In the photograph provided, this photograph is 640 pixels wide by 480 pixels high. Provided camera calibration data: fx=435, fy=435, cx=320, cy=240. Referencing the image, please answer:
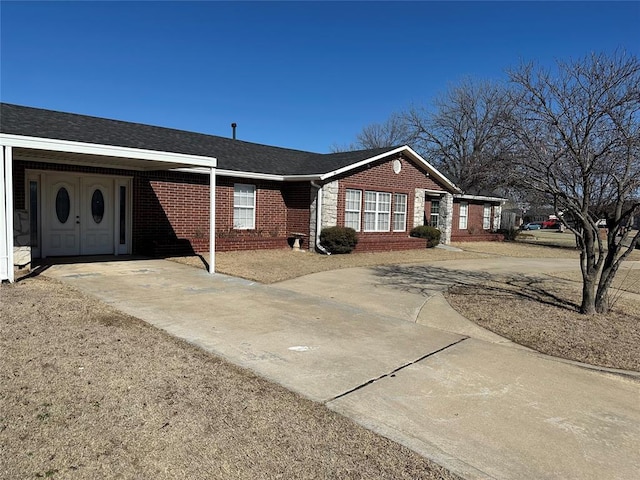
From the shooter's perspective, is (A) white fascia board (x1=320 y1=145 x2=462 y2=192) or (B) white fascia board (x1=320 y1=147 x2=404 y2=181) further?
(A) white fascia board (x1=320 y1=145 x2=462 y2=192)

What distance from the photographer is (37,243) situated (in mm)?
11586

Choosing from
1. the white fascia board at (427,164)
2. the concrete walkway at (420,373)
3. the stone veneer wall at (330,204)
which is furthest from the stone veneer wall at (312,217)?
the concrete walkway at (420,373)

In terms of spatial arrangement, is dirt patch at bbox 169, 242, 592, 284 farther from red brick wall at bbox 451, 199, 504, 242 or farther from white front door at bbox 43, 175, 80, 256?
→ red brick wall at bbox 451, 199, 504, 242

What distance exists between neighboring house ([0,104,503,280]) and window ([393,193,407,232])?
6 centimetres

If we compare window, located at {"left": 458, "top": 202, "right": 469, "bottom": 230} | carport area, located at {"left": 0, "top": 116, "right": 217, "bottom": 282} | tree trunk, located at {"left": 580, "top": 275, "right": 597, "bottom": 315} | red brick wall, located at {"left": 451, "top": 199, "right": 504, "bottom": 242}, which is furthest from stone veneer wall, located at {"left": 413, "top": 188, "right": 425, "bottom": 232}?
tree trunk, located at {"left": 580, "top": 275, "right": 597, "bottom": 315}

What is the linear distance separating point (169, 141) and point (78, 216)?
3912 millimetres

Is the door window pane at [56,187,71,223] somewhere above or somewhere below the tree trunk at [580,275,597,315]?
above

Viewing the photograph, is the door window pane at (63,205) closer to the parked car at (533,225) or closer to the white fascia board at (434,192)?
the white fascia board at (434,192)

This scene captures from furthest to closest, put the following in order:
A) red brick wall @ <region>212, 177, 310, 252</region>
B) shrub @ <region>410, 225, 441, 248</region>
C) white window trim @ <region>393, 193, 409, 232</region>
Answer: shrub @ <region>410, 225, 441, 248</region> < white window trim @ <region>393, 193, 409, 232</region> < red brick wall @ <region>212, 177, 310, 252</region>

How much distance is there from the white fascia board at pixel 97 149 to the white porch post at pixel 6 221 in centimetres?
23

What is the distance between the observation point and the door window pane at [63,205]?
11.9 m

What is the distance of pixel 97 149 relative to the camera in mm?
9031

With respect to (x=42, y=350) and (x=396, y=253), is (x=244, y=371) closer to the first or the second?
(x=42, y=350)

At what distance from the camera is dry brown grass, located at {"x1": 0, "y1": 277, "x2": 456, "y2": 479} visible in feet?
9.19
